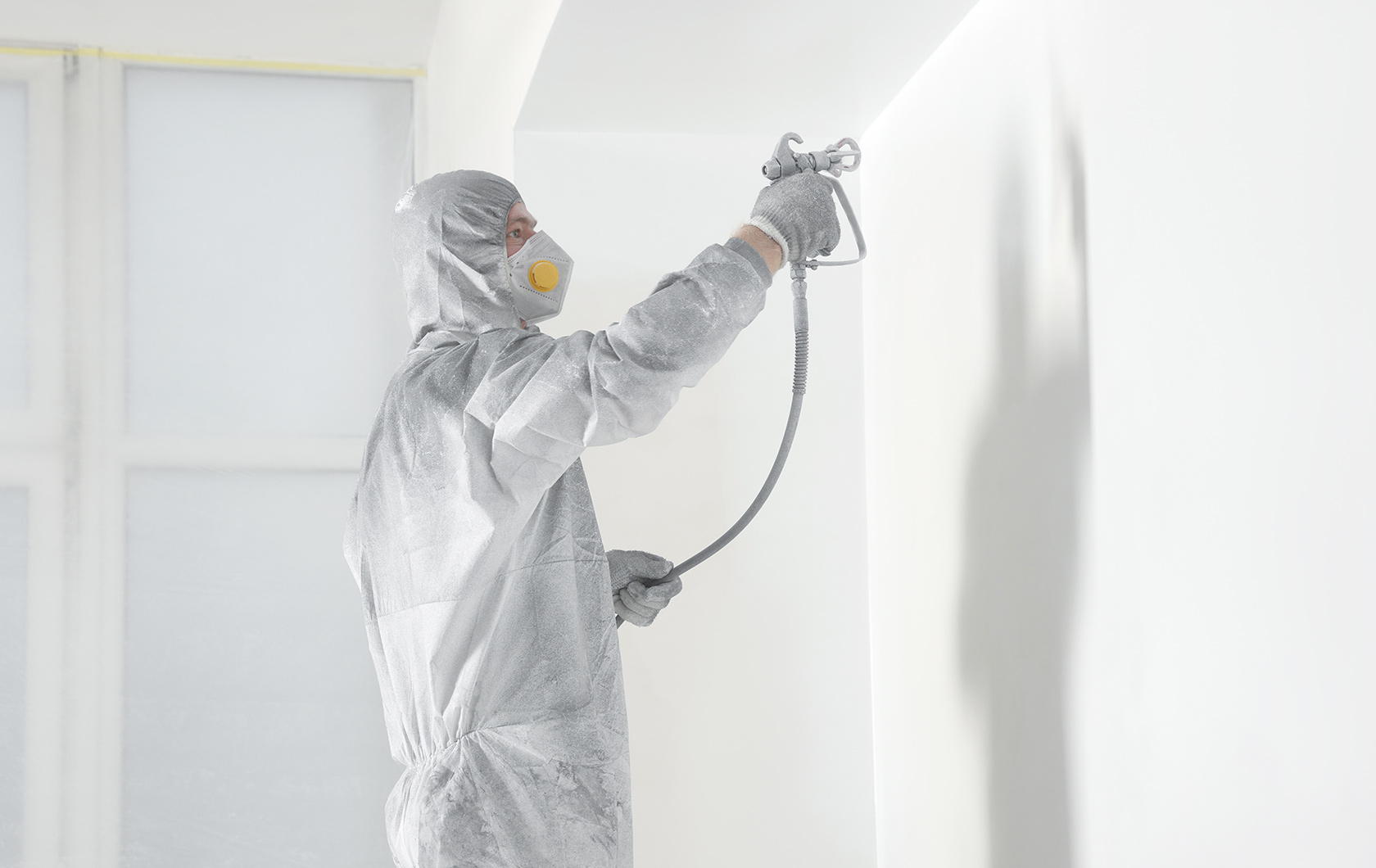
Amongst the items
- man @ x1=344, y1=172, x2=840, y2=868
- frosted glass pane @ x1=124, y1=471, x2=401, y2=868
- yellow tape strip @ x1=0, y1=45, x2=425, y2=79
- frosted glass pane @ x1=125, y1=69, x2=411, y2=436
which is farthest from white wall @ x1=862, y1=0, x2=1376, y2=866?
yellow tape strip @ x1=0, y1=45, x2=425, y2=79

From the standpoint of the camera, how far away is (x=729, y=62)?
1.75 metres

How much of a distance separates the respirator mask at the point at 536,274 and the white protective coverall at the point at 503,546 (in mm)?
19

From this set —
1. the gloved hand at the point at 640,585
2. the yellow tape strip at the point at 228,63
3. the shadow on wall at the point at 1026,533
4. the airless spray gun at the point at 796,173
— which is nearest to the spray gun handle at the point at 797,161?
the airless spray gun at the point at 796,173

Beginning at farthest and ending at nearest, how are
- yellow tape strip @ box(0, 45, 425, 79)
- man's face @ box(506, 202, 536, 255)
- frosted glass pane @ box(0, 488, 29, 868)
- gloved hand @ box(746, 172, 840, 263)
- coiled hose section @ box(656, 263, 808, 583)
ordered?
yellow tape strip @ box(0, 45, 425, 79) → frosted glass pane @ box(0, 488, 29, 868) → man's face @ box(506, 202, 536, 255) → coiled hose section @ box(656, 263, 808, 583) → gloved hand @ box(746, 172, 840, 263)

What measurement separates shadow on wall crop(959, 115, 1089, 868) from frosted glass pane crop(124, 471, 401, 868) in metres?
1.68

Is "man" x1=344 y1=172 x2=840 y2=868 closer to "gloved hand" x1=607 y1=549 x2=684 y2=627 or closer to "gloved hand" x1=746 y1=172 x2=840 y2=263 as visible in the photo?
"gloved hand" x1=746 y1=172 x2=840 y2=263

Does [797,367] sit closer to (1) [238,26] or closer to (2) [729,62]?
(2) [729,62]

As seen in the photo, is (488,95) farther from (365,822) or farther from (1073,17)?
(365,822)

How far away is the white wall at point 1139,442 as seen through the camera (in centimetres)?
90

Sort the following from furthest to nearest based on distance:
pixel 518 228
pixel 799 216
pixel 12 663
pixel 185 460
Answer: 1. pixel 185 460
2. pixel 12 663
3. pixel 518 228
4. pixel 799 216

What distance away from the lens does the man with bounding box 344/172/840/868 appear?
47.6 inches


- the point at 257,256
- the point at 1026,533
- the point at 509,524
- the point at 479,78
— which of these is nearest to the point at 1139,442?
the point at 1026,533

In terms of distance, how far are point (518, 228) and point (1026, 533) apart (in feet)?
2.41

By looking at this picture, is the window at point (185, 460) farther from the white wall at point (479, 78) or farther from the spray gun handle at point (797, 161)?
the spray gun handle at point (797, 161)
